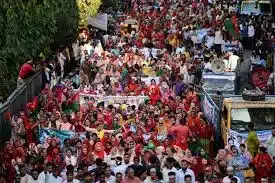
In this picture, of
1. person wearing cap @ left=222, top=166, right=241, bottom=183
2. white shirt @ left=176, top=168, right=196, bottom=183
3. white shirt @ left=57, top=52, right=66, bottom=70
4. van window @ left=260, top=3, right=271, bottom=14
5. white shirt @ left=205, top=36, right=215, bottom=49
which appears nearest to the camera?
person wearing cap @ left=222, top=166, right=241, bottom=183

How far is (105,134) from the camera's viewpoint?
19.7 m

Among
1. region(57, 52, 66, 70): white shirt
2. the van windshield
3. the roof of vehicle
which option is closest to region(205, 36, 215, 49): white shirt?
region(57, 52, 66, 70): white shirt

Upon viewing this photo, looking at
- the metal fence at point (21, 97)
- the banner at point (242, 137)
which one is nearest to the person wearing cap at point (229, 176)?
the banner at point (242, 137)

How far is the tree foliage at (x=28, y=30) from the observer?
25594 mm

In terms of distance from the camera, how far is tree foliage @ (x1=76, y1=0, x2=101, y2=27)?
3697 centimetres

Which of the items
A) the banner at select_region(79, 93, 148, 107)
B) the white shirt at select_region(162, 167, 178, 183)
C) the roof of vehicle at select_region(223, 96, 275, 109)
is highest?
the white shirt at select_region(162, 167, 178, 183)

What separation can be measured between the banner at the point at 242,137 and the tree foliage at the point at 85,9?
57.9ft

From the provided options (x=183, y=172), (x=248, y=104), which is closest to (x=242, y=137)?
(x=248, y=104)

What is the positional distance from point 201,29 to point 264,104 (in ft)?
61.5

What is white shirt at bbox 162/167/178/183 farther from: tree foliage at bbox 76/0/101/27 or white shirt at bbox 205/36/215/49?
tree foliage at bbox 76/0/101/27

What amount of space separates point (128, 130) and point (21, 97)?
5.26 meters

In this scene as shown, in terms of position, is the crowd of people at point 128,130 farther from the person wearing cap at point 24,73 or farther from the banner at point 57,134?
the person wearing cap at point 24,73

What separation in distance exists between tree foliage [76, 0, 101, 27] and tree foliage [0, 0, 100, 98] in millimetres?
3105

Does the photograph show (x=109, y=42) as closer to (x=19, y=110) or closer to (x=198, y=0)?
(x=19, y=110)
